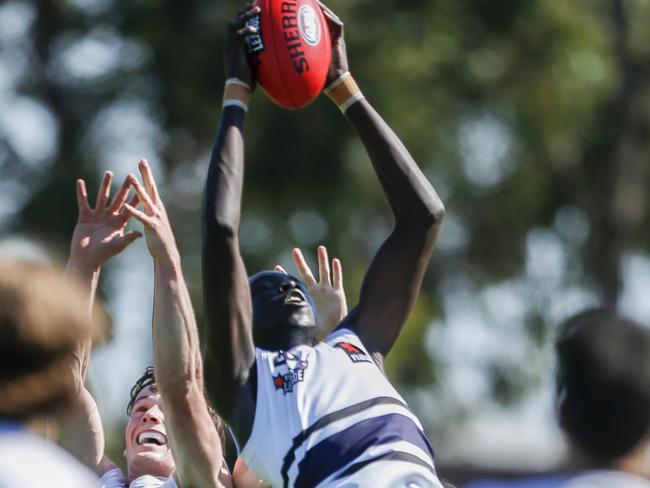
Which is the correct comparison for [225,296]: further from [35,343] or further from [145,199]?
[35,343]

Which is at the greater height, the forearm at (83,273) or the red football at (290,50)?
the red football at (290,50)

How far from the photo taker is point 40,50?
2370 cm

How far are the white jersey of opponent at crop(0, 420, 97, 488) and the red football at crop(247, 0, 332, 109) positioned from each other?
237cm

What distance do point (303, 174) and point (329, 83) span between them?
15483mm

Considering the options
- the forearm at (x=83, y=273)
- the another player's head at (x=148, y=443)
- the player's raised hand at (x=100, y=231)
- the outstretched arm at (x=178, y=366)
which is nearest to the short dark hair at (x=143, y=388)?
the another player's head at (x=148, y=443)

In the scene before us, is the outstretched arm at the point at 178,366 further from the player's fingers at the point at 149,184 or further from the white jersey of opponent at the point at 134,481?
the white jersey of opponent at the point at 134,481

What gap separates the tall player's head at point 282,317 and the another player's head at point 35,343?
66.7 inches

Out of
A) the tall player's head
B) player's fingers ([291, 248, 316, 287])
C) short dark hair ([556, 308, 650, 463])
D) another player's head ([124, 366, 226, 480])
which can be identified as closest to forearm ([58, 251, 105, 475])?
another player's head ([124, 366, 226, 480])

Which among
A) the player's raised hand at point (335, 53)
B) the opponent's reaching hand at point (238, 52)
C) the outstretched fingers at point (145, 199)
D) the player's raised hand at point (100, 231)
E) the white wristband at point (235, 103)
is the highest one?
the opponent's reaching hand at point (238, 52)

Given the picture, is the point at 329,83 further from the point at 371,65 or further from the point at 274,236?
the point at 371,65

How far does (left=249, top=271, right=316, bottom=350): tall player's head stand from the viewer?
5633 mm

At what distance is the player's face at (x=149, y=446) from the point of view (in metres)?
6.16

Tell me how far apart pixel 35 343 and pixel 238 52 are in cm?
224

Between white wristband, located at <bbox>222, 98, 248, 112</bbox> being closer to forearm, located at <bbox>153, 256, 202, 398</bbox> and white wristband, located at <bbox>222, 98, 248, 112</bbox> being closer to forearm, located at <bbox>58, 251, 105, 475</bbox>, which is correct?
forearm, located at <bbox>153, 256, 202, 398</bbox>
